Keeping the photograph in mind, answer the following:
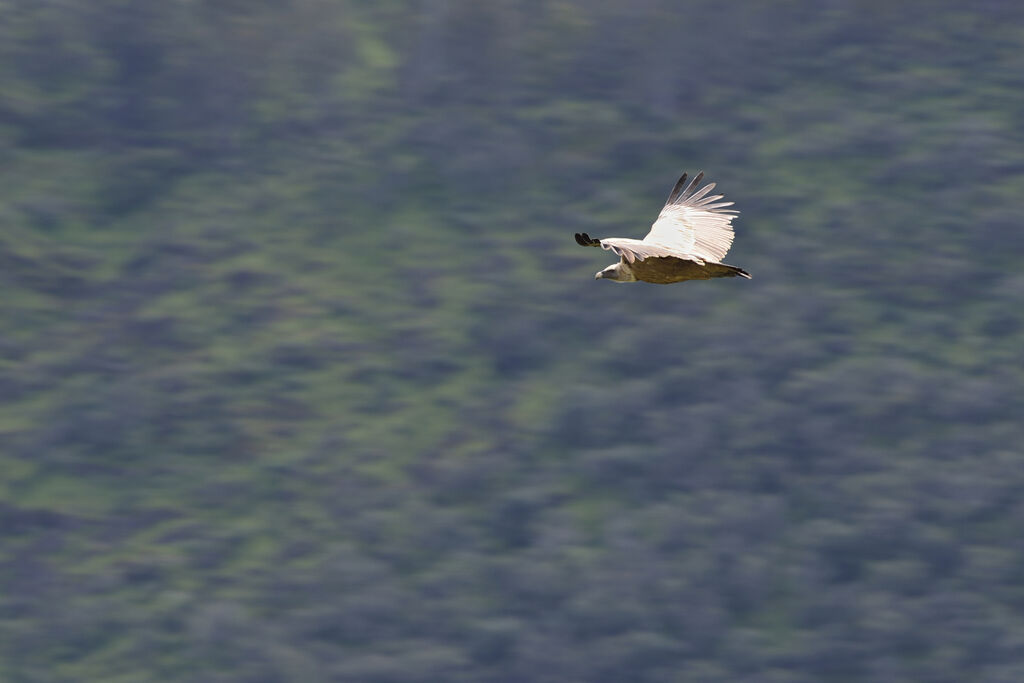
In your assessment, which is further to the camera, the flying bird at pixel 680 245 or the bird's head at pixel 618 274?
the bird's head at pixel 618 274

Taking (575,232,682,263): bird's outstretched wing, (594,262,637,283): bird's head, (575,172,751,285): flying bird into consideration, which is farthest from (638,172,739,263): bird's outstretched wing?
(575,232,682,263): bird's outstretched wing

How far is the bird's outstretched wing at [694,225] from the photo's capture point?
10922 millimetres

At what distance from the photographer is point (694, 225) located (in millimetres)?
11398

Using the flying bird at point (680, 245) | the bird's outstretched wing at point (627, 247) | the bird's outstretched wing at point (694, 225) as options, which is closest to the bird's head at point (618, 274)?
the flying bird at point (680, 245)

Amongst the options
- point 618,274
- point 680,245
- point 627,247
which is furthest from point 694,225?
point 627,247

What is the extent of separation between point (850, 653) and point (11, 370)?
15572mm

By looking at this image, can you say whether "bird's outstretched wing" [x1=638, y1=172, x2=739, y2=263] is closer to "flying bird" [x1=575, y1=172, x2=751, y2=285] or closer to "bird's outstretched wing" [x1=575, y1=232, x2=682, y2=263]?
"flying bird" [x1=575, y1=172, x2=751, y2=285]

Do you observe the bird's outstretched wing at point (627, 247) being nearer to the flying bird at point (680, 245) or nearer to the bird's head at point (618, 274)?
the flying bird at point (680, 245)

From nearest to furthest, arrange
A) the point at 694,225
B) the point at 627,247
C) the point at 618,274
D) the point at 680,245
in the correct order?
the point at 627,247 < the point at 680,245 < the point at 618,274 < the point at 694,225

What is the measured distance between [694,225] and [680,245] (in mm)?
582

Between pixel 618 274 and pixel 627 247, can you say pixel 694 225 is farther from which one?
pixel 627 247

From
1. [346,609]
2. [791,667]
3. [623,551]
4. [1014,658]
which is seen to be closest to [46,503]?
[346,609]

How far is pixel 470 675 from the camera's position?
77.5ft

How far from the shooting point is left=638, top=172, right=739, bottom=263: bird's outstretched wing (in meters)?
10.9
